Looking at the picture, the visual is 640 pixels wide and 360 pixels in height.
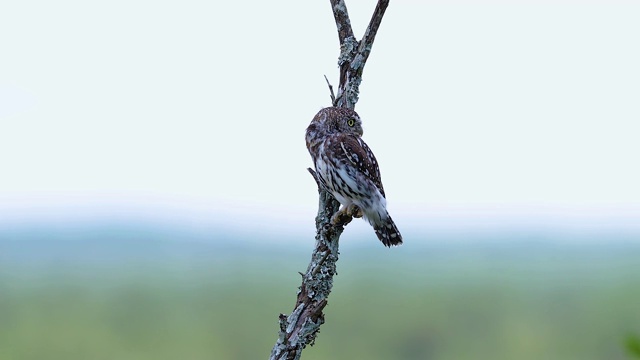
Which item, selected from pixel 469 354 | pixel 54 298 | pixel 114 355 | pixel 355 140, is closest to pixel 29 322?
pixel 54 298

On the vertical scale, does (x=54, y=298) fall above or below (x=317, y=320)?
above

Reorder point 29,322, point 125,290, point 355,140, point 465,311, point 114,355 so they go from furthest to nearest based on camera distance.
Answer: point 125,290, point 465,311, point 29,322, point 114,355, point 355,140

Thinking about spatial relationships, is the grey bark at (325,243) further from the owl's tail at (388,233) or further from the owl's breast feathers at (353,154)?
the owl's tail at (388,233)

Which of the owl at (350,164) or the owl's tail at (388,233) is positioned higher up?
the owl at (350,164)

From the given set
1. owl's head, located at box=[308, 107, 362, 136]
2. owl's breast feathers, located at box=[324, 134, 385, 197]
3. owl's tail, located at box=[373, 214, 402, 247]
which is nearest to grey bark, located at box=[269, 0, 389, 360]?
owl's head, located at box=[308, 107, 362, 136]

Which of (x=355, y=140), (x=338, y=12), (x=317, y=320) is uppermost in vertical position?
(x=338, y=12)

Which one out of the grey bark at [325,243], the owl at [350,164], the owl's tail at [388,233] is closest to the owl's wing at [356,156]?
the owl at [350,164]

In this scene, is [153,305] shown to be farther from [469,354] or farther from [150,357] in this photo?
[469,354]
